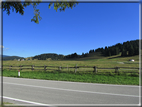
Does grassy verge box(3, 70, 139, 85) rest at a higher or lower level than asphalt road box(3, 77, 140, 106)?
lower

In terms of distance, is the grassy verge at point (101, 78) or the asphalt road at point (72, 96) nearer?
the asphalt road at point (72, 96)

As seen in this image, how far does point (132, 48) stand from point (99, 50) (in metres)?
42.3

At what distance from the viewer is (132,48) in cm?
11531

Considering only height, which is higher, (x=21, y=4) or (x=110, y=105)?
(x=21, y=4)

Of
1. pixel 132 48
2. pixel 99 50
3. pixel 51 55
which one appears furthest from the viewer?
pixel 99 50

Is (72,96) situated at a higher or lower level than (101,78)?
higher

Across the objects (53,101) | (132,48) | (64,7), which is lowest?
(53,101)

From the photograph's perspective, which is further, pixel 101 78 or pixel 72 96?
pixel 101 78

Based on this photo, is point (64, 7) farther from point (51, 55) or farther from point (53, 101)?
point (51, 55)

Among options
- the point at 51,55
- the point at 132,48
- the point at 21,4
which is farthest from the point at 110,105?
the point at 132,48

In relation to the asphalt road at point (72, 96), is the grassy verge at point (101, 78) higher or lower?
lower

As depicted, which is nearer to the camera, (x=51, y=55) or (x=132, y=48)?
(x=51, y=55)

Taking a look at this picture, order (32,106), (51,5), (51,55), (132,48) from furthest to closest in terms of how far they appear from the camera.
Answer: (132,48)
(51,55)
(32,106)
(51,5)

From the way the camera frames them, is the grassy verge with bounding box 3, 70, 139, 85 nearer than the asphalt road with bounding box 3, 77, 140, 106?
No
